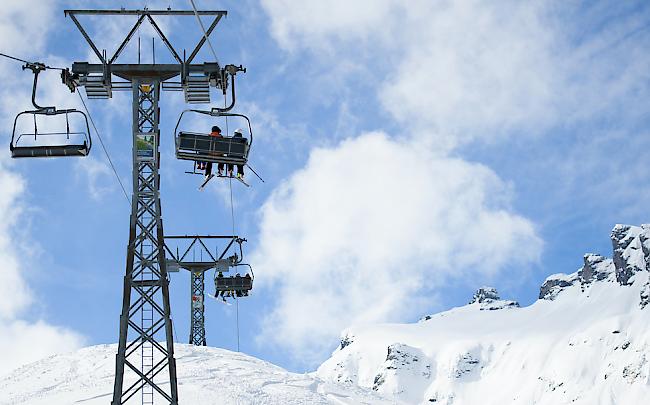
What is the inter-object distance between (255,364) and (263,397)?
→ 9.46 meters

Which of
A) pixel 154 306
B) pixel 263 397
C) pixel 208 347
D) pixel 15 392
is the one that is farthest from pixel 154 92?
pixel 208 347

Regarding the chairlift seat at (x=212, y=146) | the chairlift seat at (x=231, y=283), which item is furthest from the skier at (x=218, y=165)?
the chairlift seat at (x=231, y=283)

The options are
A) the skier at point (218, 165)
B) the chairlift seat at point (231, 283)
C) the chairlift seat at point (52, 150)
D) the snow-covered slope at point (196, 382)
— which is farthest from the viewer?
the chairlift seat at point (231, 283)

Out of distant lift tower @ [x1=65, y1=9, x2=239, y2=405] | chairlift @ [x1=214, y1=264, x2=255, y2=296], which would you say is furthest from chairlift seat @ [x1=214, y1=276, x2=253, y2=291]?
distant lift tower @ [x1=65, y1=9, x2=239, y2=405]

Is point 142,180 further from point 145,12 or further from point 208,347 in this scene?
point 208,347

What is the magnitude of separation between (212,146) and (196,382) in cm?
2224

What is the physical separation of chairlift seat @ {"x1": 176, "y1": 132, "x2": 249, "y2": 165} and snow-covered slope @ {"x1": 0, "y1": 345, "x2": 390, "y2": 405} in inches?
745

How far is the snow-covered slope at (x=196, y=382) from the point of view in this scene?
4053 centimetres

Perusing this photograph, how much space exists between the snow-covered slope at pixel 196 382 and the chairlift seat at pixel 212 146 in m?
18.9

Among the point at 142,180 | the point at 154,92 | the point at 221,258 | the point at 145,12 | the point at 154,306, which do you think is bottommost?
the point at 154,306

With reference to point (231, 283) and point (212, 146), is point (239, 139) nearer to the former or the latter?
point (212, 146)

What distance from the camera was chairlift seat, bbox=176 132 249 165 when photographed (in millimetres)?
22094

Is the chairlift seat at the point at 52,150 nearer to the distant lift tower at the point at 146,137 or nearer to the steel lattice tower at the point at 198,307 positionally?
the distant lift tower at the point at 146,137

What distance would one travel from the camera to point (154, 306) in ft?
73.1
